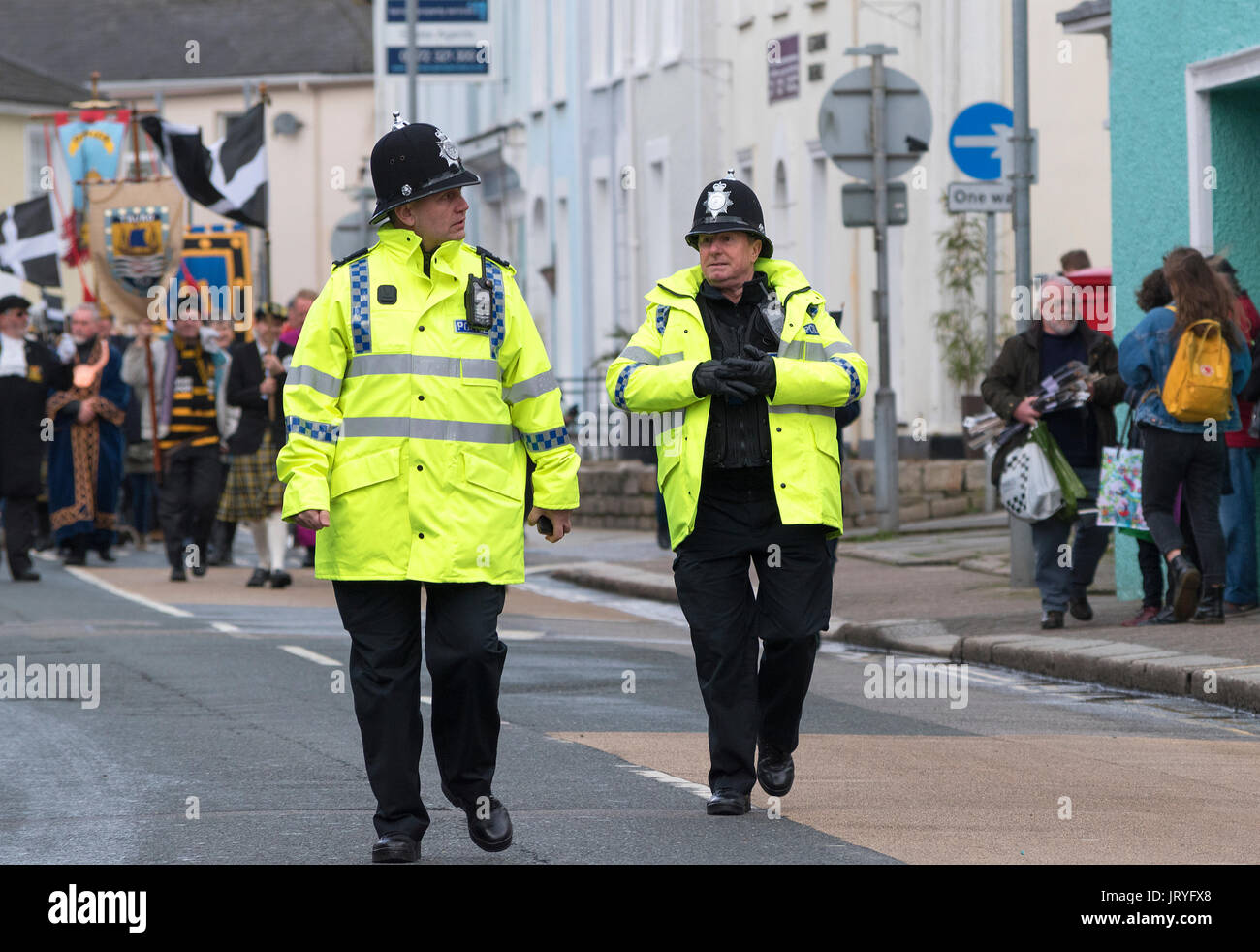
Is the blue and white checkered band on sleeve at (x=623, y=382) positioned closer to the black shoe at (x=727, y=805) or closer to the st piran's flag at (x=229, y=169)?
the black shoe at (x=727, y=805)

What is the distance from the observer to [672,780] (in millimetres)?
8664

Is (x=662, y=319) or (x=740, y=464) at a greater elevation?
(x=662, y=319)

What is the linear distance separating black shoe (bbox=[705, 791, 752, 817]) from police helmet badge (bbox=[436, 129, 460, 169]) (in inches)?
85.1

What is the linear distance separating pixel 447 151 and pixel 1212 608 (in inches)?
298

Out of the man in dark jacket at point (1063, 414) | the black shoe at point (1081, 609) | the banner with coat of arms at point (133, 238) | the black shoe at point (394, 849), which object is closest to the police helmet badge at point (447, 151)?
the black shoe at point (394, 849)

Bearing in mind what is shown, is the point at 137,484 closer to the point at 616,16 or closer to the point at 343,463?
the point at 616,16

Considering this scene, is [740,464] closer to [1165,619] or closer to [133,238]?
[1165,619]

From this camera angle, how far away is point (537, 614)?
16.8 m

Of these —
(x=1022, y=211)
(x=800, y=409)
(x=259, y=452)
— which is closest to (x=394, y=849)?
(x=800, y=409)

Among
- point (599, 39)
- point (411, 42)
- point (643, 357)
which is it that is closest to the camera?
point (643, 357)

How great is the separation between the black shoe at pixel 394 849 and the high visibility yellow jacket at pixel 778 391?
1.51m

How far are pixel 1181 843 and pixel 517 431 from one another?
2255mm

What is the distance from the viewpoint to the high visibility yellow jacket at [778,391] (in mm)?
7750

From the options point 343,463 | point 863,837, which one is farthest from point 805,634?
point 343,463
